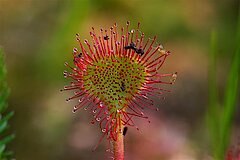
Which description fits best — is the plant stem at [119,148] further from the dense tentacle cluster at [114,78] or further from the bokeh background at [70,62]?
the bokeh background at [70,62]

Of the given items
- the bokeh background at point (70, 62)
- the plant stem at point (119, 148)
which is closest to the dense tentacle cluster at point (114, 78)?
the plant stem at point (119, 148)

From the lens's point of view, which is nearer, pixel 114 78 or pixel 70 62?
pixel 114 78

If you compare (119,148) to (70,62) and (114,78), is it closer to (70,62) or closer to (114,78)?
(114,78)

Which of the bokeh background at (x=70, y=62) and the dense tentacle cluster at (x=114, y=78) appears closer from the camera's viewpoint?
the dense tentacle cluster at (x=114, y=78)

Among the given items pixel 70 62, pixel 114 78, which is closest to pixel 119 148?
pixel 114 78

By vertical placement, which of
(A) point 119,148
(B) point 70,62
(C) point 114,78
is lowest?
(A) point 119,148

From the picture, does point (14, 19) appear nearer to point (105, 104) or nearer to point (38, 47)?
point (38, 47)

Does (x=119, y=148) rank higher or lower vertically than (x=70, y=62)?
lower

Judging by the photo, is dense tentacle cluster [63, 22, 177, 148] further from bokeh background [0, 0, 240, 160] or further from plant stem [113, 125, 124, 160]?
bokeh background [0, 0, 240, 160]
